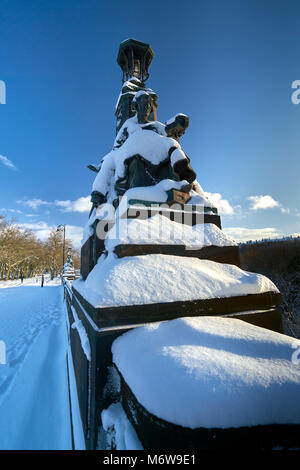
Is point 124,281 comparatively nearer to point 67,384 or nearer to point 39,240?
point 67,384

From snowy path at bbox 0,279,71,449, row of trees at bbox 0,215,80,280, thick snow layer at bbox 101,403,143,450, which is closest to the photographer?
thick snow layer at bbox 101,403,143,450

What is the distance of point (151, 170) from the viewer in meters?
3.81

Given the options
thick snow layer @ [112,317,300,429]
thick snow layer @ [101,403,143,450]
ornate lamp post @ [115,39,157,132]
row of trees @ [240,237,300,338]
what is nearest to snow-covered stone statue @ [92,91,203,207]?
thick snow layer @ [112,317,300,429]

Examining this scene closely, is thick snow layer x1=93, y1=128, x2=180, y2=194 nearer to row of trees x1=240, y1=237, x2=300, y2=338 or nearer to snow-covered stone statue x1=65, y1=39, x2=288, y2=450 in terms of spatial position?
snow-covered stone statue x1=65, y1=39, x2=288, y2=450

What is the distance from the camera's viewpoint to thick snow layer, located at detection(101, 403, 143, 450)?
104cm

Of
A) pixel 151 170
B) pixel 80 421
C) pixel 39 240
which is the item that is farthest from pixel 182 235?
pixel 39 240

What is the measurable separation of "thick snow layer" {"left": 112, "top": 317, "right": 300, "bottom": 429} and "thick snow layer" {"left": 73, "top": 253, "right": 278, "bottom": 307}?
15.1 inches

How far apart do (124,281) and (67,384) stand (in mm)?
2622

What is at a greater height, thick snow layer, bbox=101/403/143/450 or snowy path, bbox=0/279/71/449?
thick snow layer, bbox=101/403/143/450

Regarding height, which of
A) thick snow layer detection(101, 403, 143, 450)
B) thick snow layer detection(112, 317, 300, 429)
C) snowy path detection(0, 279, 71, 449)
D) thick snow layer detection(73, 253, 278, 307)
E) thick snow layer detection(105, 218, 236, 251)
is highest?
thick snow layer detection(105, 218, 236, 251)

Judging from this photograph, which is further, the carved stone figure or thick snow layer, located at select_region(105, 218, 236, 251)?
the carved stone figure

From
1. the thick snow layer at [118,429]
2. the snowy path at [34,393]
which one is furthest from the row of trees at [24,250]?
the thick snow layer at [118,429]

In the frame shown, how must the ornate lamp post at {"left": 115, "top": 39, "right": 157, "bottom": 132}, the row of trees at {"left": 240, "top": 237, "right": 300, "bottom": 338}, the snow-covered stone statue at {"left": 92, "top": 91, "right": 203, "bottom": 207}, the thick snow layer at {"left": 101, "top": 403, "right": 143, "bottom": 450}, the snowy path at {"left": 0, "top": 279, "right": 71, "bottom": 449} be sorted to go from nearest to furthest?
the thick snow layer at {"left": 101, "top": 403, "right": 143, "bottom": 450}, the snowy path at {"left": 0, "top": 279, "right": 71, "bottom": 449}, the snow-covered stone statue at {"left": 92, "top": 91, "right": 203, "bottom": 207}, the ornate lamp post at {"left": 115, "top": 39, "right": 157, "bottom": 132}, the row of trees at {"left": 240, "top": 237, "right": 300, "bottom": 338}

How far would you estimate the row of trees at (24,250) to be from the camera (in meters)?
28.4
